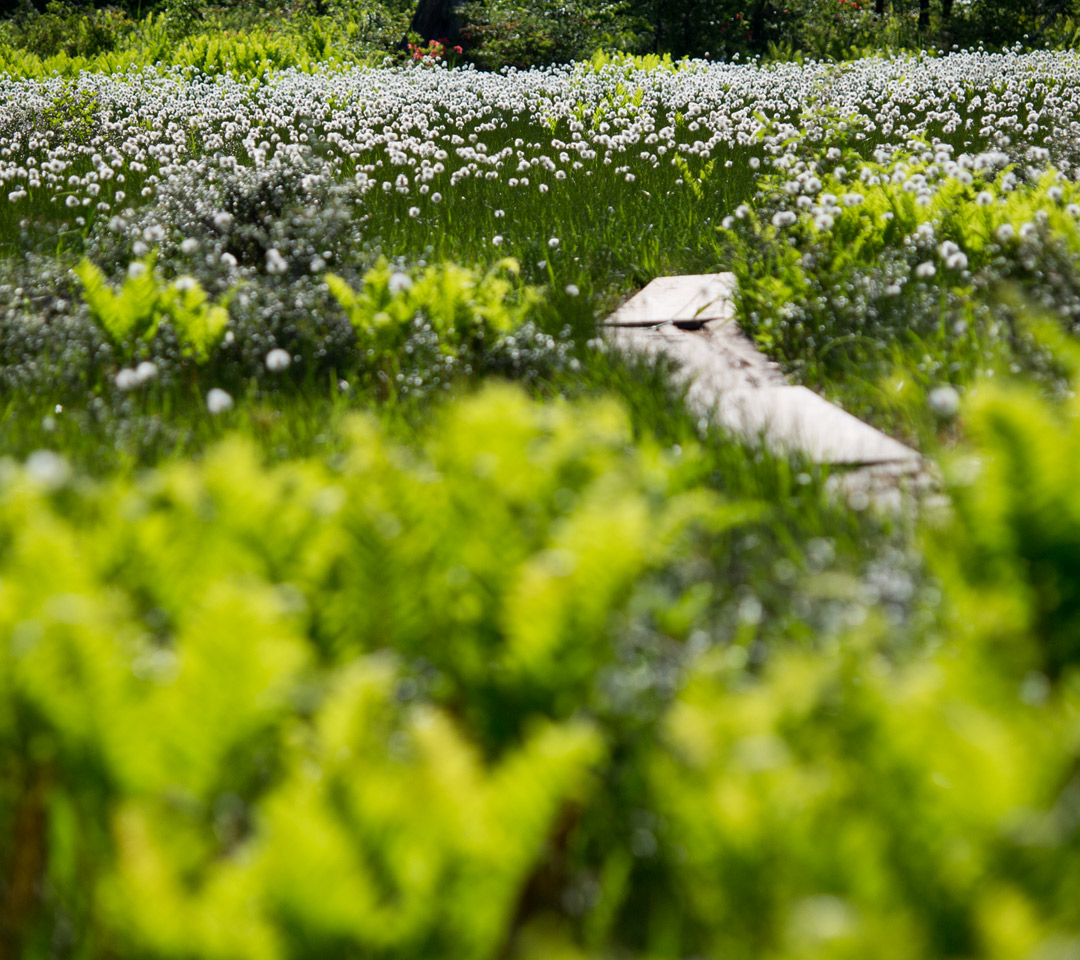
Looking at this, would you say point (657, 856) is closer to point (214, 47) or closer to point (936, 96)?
point (936, 96)

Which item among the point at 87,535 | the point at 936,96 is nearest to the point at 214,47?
the point at 936,96

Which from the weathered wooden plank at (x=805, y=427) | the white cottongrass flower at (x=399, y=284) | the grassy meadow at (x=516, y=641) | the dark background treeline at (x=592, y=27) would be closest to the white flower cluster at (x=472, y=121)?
the white cottongrass flower at (x=399, y=284)

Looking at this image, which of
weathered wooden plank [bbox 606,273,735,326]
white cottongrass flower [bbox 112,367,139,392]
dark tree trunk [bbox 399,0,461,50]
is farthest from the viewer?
dark tree trunk [bbox 399,0,461,50]

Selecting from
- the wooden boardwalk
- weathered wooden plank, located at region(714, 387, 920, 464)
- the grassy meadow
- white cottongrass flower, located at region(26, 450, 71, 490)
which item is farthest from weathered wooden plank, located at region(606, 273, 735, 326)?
white cottongrass flower, located at region(26, 450, 71, 490)

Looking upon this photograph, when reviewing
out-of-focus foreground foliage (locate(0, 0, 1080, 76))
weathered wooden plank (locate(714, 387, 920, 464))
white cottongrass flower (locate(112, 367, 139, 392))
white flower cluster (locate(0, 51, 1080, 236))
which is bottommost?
weathered wooden plank (locate(714, 387, 920, 464))

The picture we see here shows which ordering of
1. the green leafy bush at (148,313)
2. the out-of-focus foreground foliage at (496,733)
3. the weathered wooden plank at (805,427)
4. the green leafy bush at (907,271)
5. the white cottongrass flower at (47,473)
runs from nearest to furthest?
the out-of-focus foreground foliage at (496,733) < the white cottongrass flower at (47,473) < the weathered wooden plank at (805,427) < the green leafy bush at (907,271) < the green leafy bush at (148,313)

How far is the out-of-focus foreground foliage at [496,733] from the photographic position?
1184mm

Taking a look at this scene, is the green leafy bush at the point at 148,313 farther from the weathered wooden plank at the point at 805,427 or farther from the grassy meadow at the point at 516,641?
the weathered wooden plank at the point at 805,427

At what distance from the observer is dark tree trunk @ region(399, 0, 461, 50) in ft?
64.7

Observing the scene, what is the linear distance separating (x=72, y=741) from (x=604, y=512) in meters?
0.97

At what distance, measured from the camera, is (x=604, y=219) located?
669cm

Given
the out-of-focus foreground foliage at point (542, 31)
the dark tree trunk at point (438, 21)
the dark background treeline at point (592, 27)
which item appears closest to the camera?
the out-of-focus foreground foliage at point (542, 31)

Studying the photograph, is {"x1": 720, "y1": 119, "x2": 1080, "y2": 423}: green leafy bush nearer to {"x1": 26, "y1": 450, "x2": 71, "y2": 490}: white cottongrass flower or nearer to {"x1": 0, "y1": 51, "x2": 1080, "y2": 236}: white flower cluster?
{"x1": 0, "y1": 51, "x2": 1080, "y2": 236}: white flower cluster

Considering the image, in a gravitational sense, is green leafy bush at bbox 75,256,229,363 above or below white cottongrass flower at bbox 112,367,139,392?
above
